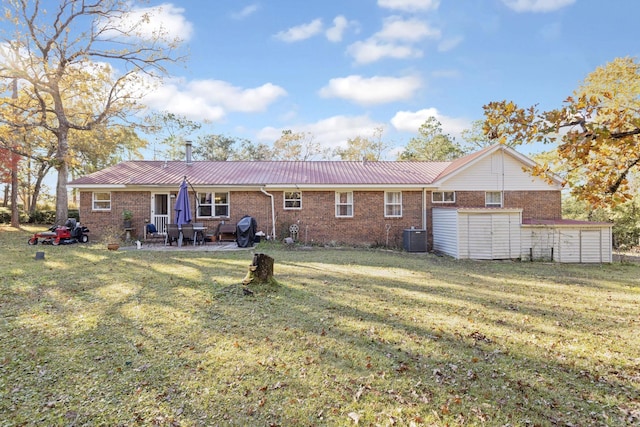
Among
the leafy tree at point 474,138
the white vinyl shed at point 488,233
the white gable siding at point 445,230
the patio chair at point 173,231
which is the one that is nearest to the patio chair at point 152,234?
the patio chair at point 173,231

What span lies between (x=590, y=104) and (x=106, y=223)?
701 inches

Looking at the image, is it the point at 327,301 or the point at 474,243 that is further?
the point at 474,243

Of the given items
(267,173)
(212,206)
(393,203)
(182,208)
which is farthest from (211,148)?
(393,203)

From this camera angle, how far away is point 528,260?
13094 millimetres

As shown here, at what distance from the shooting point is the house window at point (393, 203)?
16.3 m

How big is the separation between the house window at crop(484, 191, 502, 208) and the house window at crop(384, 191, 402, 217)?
4.28 meters

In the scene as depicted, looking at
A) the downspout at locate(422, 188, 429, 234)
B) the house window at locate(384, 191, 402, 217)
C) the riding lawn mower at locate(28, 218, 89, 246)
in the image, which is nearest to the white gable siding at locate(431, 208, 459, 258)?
the downspout at locate(422, 188, 429, 234)

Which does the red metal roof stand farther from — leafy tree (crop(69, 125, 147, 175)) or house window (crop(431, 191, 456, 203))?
leafy tree (crop(69, 125, 147, 175))

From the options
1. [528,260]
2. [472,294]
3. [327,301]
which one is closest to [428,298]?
[472,294]

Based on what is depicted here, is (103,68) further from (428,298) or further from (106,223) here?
(428,298)

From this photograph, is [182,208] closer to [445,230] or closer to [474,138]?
[445,230]

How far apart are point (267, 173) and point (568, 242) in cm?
1388

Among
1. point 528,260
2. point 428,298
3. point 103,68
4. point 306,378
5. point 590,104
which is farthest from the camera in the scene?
point 103,68

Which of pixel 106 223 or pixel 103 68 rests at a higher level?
pixel 103 68
